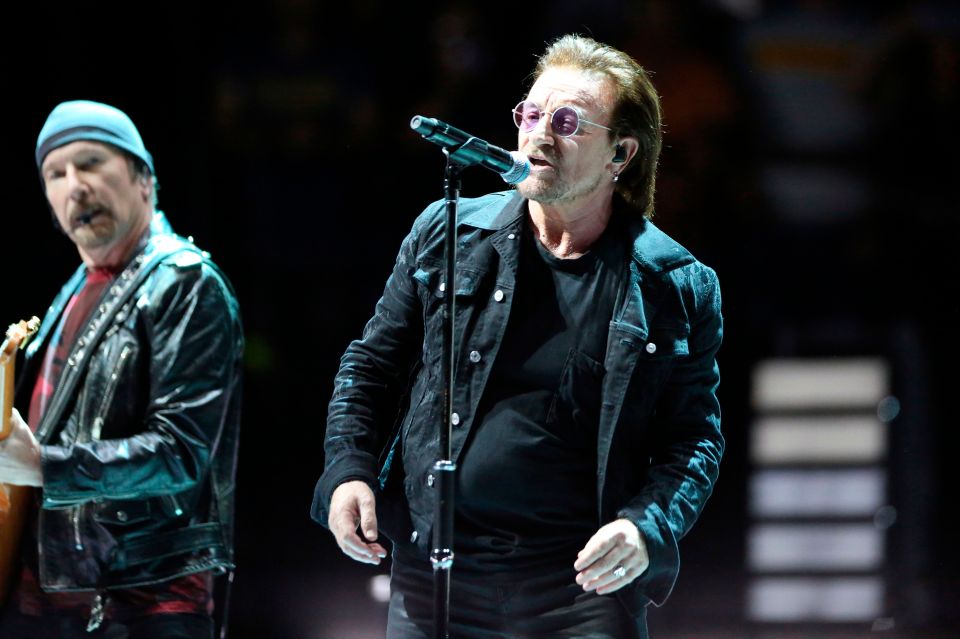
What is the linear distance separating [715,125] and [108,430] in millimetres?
2638

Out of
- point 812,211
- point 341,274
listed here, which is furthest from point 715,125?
point 341,274

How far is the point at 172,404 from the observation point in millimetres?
2734

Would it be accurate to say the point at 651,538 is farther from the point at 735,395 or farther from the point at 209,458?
the point at 735,395

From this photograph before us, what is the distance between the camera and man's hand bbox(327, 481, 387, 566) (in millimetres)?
2289

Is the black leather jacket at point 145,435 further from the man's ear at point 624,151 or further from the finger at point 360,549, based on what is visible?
the man's ear at point 624,151

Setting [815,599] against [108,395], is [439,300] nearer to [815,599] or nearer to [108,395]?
[108,395]

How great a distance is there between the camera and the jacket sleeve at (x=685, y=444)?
2348mm

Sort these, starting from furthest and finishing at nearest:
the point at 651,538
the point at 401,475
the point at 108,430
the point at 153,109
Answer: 1. the point at 153,109
2. the point at 108,430
3. the point at 401,475
4. the point at 651,538

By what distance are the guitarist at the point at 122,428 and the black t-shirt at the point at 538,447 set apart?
705 millimetres

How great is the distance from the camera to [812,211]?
466cm

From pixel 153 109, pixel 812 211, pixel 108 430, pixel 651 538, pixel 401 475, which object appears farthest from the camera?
pixel 812 211

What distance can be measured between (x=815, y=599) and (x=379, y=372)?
2.73 metres

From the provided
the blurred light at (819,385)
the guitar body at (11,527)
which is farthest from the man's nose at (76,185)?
the blurred light at (819,385)

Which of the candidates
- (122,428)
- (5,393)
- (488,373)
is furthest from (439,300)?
(5,393)
